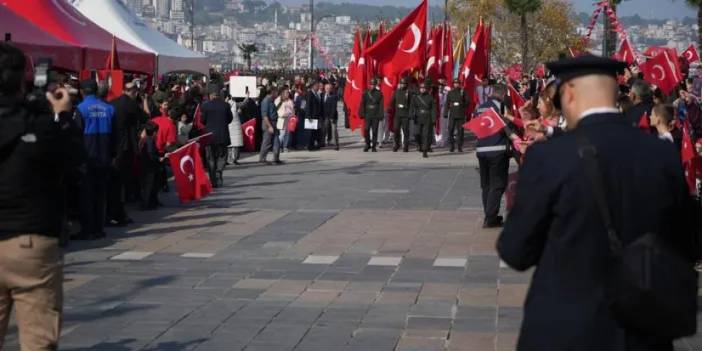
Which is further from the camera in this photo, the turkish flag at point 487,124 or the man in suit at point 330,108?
the man in suit at point 330,108

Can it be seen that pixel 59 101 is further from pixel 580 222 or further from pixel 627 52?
pixel 627 52

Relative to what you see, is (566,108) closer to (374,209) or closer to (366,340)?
(366,340)

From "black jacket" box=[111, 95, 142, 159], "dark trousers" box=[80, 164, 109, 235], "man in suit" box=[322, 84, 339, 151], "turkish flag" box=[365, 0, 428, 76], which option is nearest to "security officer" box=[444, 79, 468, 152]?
"turkish flag" box=[365, 0, 428, 76]

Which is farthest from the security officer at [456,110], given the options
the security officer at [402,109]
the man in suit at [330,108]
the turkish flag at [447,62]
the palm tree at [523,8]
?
the palm tree at [523,8]

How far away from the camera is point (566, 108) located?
172 inches

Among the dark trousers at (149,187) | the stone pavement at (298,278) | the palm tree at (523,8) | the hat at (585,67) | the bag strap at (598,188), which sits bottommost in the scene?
the stone pavement at (298,278)

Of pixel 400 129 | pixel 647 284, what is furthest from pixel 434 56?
pixel 647 284

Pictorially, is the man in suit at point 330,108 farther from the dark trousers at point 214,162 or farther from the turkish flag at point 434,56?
the dark trousers at point 214,162

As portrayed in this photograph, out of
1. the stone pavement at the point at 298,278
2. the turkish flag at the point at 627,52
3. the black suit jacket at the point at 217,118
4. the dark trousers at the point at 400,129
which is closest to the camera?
the stone pavement at the point at 298,278

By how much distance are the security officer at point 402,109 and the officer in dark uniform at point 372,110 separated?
1.08ft

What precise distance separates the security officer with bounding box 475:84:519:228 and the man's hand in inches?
338

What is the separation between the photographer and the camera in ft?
18.5

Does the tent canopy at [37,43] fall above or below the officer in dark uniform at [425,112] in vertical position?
above

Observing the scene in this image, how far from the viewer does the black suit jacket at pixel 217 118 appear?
2031 centimetres
